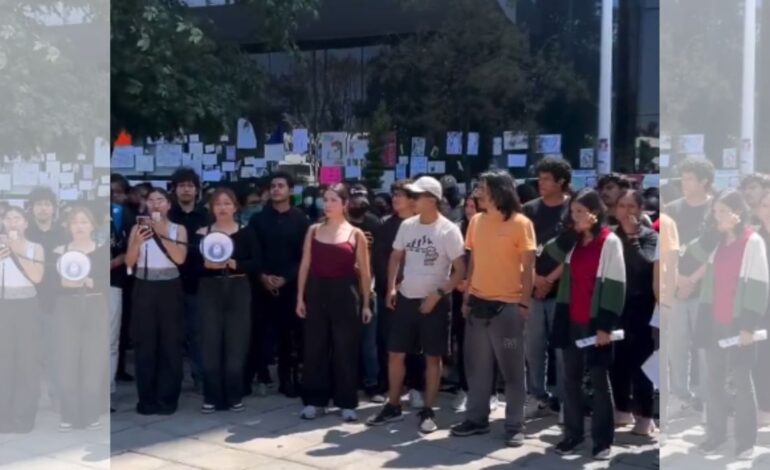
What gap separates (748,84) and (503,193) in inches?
76.4

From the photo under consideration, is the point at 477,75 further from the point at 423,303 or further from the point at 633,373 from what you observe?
the point at 633,373

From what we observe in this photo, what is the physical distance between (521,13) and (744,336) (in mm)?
9114

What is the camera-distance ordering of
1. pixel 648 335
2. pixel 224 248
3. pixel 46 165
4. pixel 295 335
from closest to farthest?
pixel 46 165 < pixel 648 335 < pixel 224 248 < pixel 295 335

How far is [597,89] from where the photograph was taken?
12961 mm

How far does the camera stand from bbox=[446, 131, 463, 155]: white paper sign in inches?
524

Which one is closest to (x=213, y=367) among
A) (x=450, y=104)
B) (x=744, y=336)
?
(x=744, y=336)

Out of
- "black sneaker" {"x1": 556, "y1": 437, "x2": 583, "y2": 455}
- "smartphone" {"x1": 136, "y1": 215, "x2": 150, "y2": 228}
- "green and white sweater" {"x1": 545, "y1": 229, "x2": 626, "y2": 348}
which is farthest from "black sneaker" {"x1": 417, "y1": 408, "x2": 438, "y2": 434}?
"smartphone" {"x1": 136, "y1": 215, "x2": 150, "y2": 228}

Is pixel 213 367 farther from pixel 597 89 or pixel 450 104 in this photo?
pixel 597 89

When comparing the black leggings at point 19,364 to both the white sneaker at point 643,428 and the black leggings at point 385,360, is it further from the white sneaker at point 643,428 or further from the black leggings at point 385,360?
the white sneaker at point 643,428

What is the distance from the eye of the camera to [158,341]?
705 centimetres

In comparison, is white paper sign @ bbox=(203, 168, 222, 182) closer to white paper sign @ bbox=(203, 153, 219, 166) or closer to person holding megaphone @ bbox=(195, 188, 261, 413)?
white paper sign @ bbox=(203, 153, 219, 166)

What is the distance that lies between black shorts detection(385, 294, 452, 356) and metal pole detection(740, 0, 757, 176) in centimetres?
254

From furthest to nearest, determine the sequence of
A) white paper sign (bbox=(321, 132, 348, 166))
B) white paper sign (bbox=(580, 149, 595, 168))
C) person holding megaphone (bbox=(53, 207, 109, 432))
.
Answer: white paper sign (bbox=(321, 132, 348, 166))
white paper sign (bbox=(580, 149, 595, 168))
person holding megaphone (bbox=(53, 207, 109, 432))

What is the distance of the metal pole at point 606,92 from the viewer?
41.9 ft
